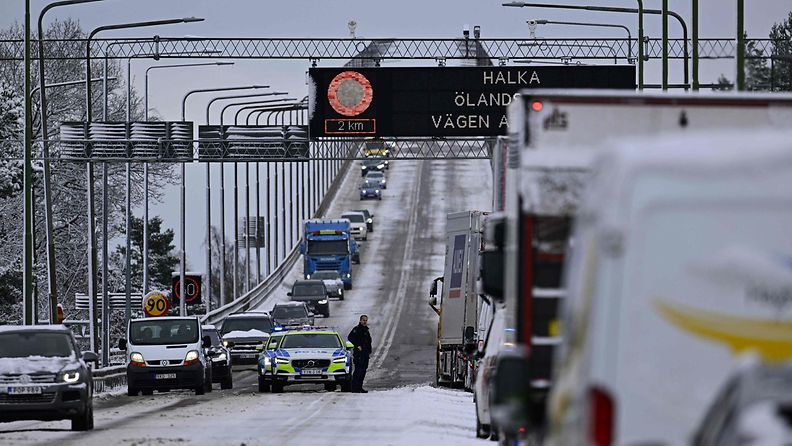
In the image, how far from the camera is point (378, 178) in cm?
14175

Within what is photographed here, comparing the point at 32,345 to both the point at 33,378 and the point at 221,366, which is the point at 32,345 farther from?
the point at 221,366

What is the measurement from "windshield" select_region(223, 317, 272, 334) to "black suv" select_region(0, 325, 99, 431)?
3101 centimetres

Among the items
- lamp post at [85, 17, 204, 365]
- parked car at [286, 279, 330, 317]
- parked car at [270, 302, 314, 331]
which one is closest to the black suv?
lamp post at [85, 17, 204, 365]

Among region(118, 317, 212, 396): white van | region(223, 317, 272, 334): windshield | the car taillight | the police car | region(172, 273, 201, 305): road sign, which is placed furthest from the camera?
region(172, 273, 201, 305): road sign

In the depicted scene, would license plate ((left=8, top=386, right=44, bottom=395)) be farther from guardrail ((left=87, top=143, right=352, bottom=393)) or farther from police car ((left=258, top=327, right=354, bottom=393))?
guardrail ((left=87, top=143, right=352, bottom=393))

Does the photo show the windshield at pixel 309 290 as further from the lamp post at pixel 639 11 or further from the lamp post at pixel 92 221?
the lamp post at pixel 639 11

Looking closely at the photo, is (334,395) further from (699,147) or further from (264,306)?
(264,306)

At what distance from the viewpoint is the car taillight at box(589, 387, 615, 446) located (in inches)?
262

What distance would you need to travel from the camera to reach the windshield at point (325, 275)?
88.7 meters

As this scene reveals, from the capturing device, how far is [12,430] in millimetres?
25922

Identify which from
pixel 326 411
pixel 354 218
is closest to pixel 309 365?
pixel 326 411

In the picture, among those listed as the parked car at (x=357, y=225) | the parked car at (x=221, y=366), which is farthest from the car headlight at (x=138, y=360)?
the parked car at (x=357, y=225)

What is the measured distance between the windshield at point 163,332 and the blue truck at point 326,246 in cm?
4970

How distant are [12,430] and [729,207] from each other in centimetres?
2033
